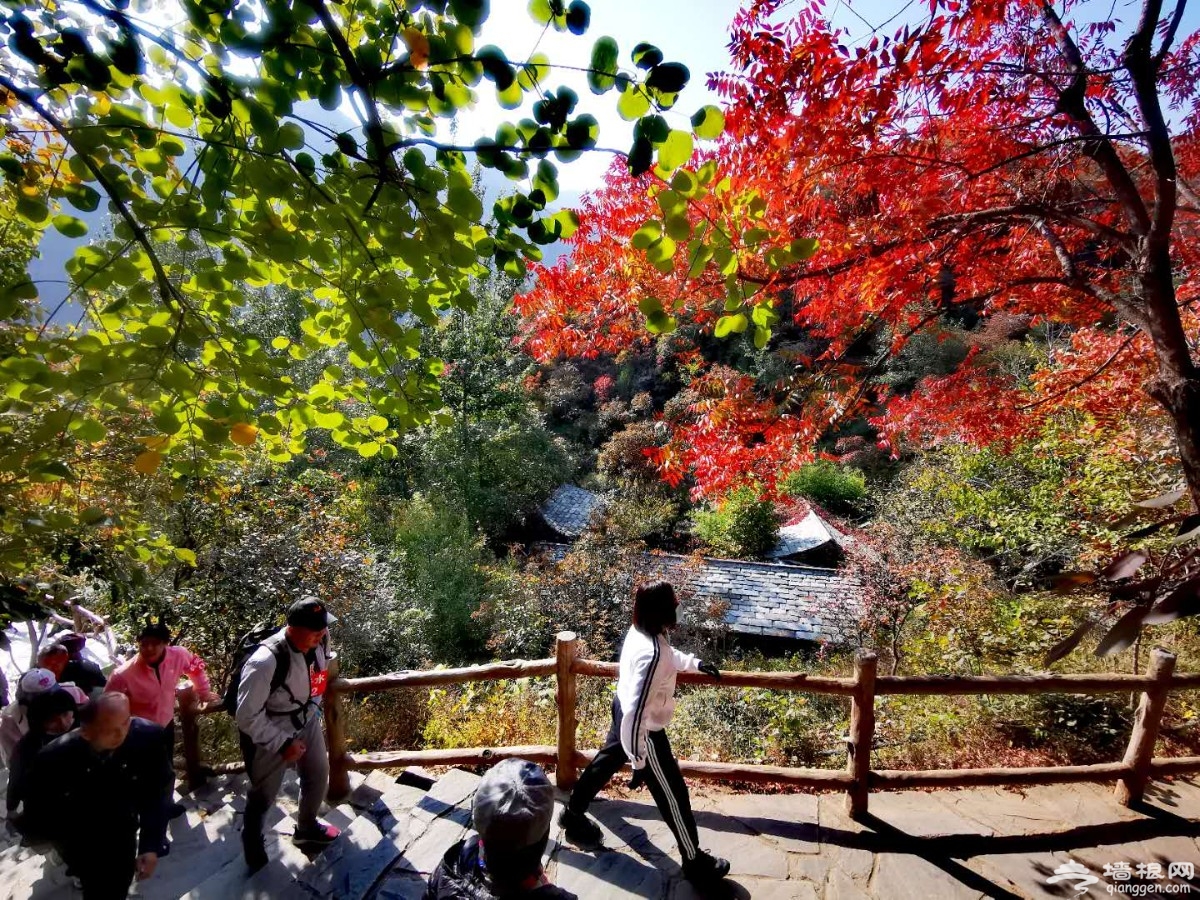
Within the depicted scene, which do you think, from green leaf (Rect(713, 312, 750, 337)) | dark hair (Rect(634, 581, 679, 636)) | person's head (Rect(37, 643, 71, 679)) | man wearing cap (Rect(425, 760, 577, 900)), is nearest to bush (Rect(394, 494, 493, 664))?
person's head (Rect(37, 643, 71, 679))

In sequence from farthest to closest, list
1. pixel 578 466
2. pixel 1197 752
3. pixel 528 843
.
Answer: pixel 578 466 < pixel 1197 752 < pixel 528 843

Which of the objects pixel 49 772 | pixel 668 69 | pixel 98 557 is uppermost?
pixel 668 69

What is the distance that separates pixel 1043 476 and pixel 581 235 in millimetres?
7922

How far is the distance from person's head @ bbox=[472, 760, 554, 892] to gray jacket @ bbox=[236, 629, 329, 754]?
1.70 metres

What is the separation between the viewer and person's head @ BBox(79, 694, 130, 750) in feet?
8.14

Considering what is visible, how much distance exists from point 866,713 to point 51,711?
14.6 feet

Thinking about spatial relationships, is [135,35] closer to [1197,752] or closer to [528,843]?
[528,843]

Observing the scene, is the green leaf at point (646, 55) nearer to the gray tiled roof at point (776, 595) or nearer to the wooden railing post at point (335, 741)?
the wooden railing post at point (335, 741)

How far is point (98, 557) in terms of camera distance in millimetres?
2891

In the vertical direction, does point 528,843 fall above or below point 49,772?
above

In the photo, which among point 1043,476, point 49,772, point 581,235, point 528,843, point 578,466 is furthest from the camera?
point 578,466

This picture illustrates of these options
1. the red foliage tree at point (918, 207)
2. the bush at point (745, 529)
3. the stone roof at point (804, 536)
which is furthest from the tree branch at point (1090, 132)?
the stone roof at point (804, 536)

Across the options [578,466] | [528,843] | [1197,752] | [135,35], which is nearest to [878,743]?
[1197,752]

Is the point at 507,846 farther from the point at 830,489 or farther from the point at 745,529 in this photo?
the point at 830,489
